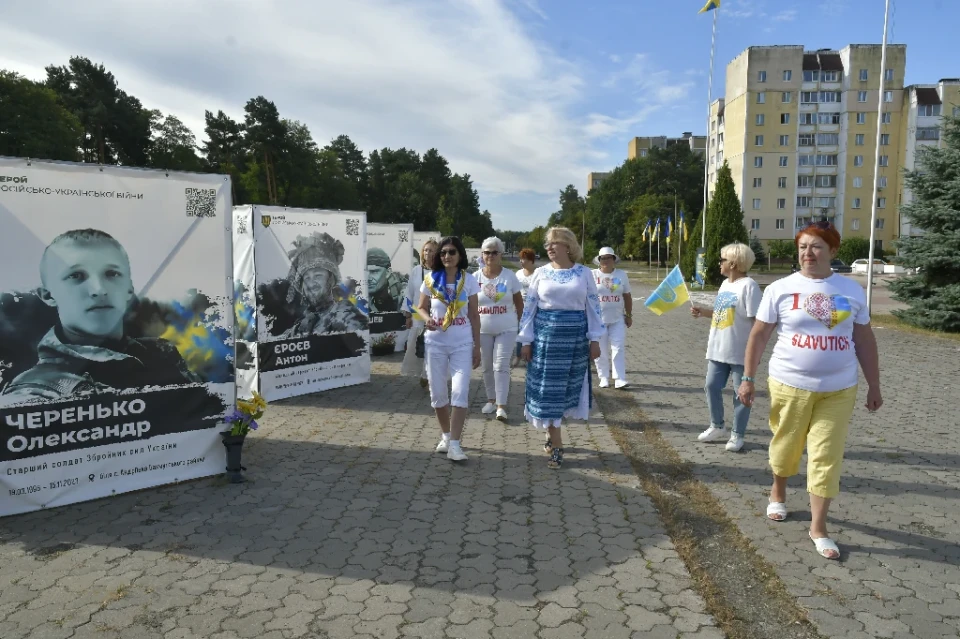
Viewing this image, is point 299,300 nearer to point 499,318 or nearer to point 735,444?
point 499,318

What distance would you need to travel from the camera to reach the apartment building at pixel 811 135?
70.6 meters

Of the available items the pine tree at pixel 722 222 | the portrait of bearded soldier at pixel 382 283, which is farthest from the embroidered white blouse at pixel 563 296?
the pine tree at pixel 722 222

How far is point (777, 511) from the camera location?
14.9 ft

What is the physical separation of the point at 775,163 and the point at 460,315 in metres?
77.4

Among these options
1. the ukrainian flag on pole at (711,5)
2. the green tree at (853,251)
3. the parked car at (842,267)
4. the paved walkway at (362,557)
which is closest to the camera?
the paved walkway at (362,557)

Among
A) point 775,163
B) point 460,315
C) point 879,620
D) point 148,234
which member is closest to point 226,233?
point 148,234

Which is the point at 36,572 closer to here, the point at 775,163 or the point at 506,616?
the point at 506,616

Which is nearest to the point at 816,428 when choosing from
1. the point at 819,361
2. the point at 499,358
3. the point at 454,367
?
the point at 819,361

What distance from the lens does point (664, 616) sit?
3352 mm

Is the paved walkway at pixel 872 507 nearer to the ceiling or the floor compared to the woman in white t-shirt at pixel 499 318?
nearer to the floor

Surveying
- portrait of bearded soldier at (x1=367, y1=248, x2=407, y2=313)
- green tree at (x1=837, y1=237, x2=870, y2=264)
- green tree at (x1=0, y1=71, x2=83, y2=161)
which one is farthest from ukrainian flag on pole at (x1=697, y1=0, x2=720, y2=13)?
green tree at (x1=837, y1=237, x2=870, y2=264)

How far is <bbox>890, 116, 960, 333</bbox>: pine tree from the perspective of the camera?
15.8 meters

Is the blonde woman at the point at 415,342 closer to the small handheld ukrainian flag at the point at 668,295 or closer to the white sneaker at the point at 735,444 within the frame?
the small handheld ukrainian flag at the point at 668,295

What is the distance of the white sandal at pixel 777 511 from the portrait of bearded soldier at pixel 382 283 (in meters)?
8.48
